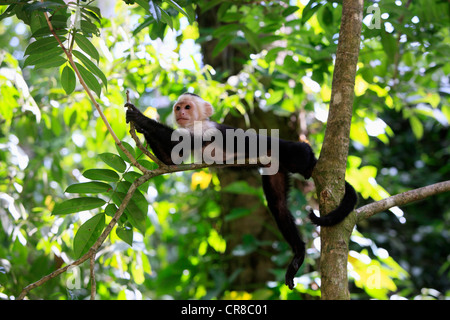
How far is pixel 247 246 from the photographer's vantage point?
402 cm

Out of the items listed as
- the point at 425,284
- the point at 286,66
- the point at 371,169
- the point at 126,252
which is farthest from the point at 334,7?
the point at 425,284

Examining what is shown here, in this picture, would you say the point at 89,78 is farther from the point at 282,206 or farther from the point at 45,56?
the point at 282,206

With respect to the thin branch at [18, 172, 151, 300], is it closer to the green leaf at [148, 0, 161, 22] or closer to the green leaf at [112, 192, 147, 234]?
the green leaf at [112, 192, 147, 234]

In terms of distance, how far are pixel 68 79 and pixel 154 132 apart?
1.84 ft

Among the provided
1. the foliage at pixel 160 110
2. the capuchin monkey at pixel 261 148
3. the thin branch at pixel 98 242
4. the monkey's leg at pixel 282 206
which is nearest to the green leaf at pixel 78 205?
the foliage at pixel 160 110

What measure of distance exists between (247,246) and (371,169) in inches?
52.3

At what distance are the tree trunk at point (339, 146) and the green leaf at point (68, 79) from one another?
1.33m

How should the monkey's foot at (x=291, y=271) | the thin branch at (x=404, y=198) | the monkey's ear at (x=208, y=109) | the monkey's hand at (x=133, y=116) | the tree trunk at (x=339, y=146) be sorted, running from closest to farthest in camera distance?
the tree trunk at (x=339, y=146), the thin branch at (x=404, y=198), the monkey's hand at (x=133, y=116), the monkey's foot at (x=291, y=271), the monkey's ear at (x=208, y=109)

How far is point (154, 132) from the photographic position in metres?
2.55

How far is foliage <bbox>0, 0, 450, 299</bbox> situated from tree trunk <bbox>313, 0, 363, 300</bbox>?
59 cm

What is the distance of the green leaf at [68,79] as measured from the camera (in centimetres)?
223

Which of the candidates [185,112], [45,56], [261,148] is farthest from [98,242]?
[185,112]

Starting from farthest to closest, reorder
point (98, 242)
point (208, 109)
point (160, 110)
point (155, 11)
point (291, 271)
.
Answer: point (160, 110), point (208, 109), point (291, 271), point (155, 11), point (98, 242)

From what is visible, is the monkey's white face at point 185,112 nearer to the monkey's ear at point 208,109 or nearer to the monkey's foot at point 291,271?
the monkey's ear at point 208,109
